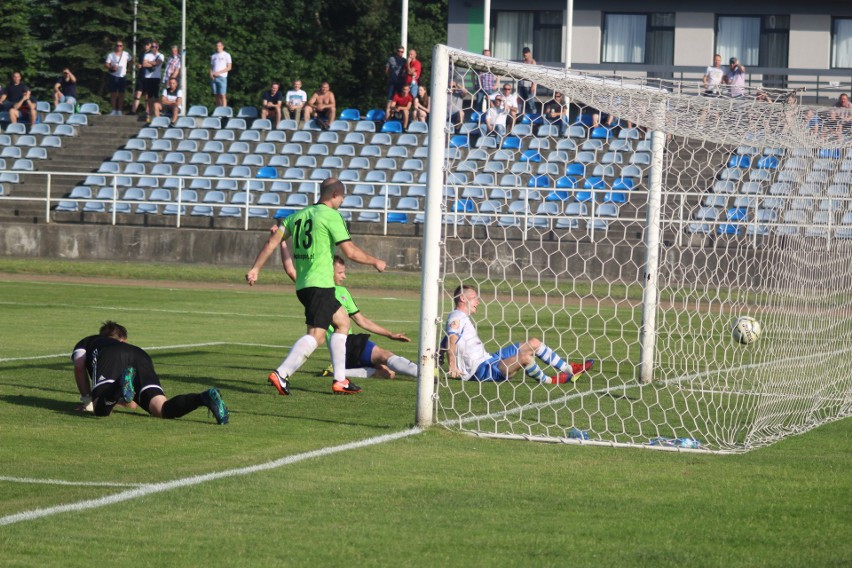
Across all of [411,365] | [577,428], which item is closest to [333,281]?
[411,365]

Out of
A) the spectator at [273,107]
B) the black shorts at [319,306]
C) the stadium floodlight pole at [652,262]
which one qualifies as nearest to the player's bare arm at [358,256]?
the black shorts at [319,306]

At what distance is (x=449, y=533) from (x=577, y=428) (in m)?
3.54

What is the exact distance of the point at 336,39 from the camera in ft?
227

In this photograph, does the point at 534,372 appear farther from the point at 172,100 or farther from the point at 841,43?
the point at 841,43

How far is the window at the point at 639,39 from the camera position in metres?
40.7

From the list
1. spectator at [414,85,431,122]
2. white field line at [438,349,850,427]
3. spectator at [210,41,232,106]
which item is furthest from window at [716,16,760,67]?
white field line at [438,349,850,427]

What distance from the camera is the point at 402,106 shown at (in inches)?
1395

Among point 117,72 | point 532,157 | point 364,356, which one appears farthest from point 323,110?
point 364,356

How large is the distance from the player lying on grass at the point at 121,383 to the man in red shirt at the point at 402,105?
84.0 feet

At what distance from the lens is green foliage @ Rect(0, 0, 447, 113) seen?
61.8m

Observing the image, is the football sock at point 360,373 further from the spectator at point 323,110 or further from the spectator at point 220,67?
the spectator at point 220,67

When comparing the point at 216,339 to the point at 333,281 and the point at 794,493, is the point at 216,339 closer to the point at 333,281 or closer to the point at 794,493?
the point at 333,281

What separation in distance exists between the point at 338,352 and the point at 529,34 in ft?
106

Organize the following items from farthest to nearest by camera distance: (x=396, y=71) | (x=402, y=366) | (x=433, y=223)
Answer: (x=396, y=71) → (x=402, y=366) → (x=433, y=223)
